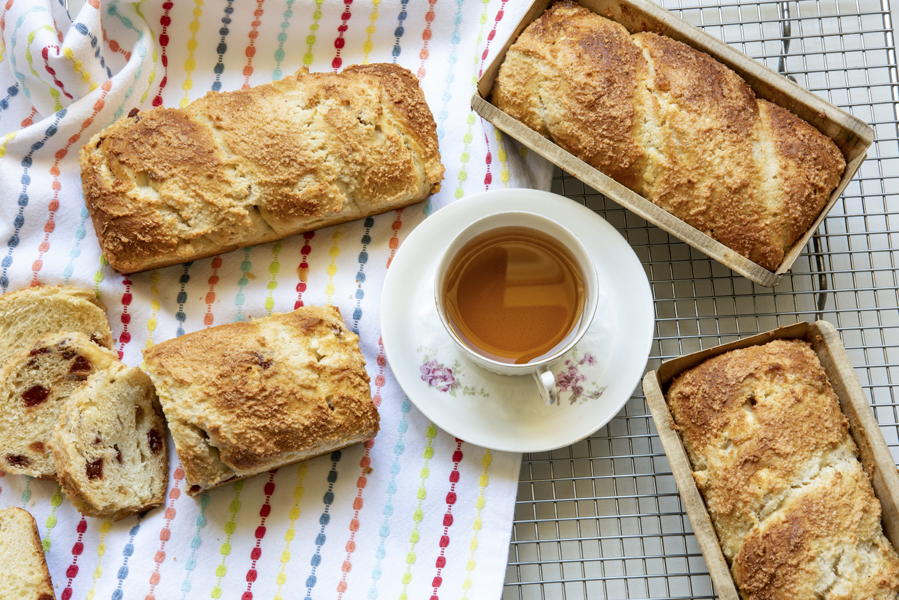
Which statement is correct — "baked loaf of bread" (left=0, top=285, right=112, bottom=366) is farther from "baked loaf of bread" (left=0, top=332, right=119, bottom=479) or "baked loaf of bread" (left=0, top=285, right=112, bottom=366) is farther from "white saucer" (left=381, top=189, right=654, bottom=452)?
"white saucer" (left=381, top=189, right=654, bottom=452)

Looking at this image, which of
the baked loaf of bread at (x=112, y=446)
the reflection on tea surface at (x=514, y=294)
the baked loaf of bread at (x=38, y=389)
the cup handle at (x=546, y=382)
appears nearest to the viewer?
the cup handle at (x=546, y=382)

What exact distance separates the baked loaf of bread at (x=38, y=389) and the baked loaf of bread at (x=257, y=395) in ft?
1.11

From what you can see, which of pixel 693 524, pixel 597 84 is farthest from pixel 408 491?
pixel 597 84

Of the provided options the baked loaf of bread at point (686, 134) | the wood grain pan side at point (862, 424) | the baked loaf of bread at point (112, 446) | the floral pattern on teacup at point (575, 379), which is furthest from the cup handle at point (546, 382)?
the baked loaf of bread at point (112, 446)

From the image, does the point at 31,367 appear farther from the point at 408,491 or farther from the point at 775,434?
the point at 775,434

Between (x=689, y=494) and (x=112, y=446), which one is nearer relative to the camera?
(x=689, y=494)

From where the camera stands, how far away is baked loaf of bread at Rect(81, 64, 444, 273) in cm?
233

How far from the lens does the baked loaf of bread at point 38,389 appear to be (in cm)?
241

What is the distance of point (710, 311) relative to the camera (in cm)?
260

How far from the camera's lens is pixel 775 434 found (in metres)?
2.14

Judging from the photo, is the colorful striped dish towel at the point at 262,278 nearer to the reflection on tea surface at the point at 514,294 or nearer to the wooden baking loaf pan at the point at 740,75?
the wooden baking loaf pan at the point at 740,75

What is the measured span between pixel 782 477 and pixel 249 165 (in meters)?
2.05

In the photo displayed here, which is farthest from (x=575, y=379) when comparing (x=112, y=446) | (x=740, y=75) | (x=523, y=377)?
(x=112, y=446)

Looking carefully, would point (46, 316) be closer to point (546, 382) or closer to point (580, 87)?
point (546, 382)
